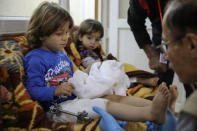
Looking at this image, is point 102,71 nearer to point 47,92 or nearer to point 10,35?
point 47,92

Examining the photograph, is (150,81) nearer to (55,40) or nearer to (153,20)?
(153,20)

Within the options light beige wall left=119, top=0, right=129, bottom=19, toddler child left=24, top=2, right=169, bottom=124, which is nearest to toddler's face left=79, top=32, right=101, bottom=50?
toddler child left=24, top=2, right=169, bottom=124

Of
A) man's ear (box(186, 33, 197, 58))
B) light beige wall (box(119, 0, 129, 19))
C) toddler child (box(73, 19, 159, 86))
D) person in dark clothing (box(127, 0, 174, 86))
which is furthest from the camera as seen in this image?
light beige wall (box(119, 0, 129, 19))

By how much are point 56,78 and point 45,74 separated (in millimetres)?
74

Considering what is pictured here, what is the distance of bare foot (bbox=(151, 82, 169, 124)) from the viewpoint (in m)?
0.95

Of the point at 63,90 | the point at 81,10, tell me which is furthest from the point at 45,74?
the point at 81,10

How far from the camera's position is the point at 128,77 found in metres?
1.72

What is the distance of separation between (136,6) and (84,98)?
73 cm

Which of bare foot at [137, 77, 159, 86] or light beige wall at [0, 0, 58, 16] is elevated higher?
light beige wall at [0, 0, 58, 16]

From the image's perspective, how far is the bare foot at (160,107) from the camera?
0.95 m

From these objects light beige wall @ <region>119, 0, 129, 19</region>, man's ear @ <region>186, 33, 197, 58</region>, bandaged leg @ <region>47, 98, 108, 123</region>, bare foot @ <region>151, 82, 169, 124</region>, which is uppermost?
light beige wall @ <region>119, 0, 129, 19</region>

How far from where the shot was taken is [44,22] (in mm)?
1228

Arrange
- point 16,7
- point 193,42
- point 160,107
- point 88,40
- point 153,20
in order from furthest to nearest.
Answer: point 88,40 → point 16,7 → point 153,20 → point 160,107 → point 193,42

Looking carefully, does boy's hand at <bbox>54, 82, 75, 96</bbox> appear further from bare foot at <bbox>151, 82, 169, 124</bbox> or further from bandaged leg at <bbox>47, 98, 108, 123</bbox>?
bare foot at <bbox>151, 82, 169, 124</bbox>
